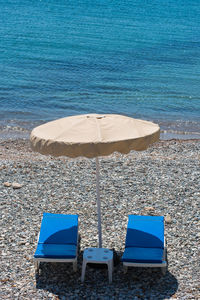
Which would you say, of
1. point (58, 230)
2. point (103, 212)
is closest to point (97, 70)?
point (103, 212)

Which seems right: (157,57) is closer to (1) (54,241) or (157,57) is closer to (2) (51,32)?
(2) (51,32)

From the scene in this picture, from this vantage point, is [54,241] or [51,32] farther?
[51,32]

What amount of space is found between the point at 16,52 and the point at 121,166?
88.7ft

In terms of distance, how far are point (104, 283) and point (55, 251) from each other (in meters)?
1.08

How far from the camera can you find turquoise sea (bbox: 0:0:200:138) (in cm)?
2461

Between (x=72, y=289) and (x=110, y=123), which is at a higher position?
(x=110, y=123)

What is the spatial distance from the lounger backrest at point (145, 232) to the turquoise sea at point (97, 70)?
39.0ft

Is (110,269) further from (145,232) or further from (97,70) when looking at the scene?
(97,70)

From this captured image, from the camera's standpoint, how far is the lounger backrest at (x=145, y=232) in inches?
347

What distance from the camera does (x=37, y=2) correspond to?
83250mm

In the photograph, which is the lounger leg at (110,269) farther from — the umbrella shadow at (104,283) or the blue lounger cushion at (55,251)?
the blue lounger cushion at (55,251)

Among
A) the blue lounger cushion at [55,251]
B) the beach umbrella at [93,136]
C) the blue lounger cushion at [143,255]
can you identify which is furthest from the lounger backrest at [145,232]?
the beach umbrella at [93,136]

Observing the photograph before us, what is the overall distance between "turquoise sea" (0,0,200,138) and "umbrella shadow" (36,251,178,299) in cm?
1310

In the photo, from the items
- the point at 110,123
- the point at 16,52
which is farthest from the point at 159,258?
the point at 16,52
